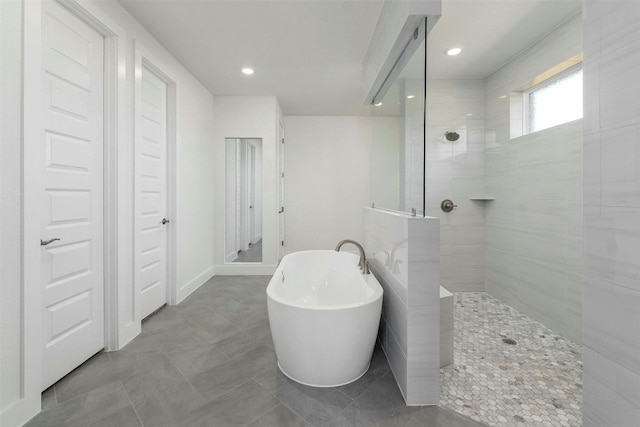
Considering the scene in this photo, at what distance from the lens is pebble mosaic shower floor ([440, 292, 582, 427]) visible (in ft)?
4.34

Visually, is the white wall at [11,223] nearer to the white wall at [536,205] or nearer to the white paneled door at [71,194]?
the white paneled door at [71,194]

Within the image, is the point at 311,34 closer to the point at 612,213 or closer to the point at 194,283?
the point at 612,213

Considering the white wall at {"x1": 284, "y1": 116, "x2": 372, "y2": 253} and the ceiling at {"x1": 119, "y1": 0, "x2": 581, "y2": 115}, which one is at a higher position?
the ceiling at {"x1": 119, "y1": 0, "x2": 581, "y2": 115}

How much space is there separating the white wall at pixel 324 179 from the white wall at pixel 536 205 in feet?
6.72

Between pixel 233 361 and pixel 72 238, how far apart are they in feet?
4.24

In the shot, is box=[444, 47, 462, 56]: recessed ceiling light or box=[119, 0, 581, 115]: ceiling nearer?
box=[119, 0, 581, 115]: ceiling

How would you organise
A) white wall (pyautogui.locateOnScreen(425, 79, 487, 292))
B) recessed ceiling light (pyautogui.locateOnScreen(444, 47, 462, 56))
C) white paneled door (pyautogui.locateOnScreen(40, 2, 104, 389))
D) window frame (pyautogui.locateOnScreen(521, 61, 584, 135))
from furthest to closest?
white wall (pyautogui.locateOnScreen(425, 79, 487, 292)), recessed ceiling light (pyautogui.locateOnScreen(444, 47, 462, 56)), window frame (pyautogui.locateOnScreen(521, 61, 584, 135)), white paneled door (pyautogui.locateOnScreen(40, 2, 104, 389))

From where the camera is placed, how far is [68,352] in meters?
1.61

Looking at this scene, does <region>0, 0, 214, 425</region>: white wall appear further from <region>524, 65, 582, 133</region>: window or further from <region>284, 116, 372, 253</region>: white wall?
<region>524, 65, 582, 133</region>: window

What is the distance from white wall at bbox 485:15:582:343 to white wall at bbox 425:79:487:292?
0.33 ft

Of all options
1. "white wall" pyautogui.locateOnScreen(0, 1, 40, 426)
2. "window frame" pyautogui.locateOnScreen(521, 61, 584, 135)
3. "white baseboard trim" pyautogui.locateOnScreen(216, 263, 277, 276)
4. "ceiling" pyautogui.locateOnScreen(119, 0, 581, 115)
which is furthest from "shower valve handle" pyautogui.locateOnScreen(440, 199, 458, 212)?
"white wall" pyautogui.locateOnScreen(0, 1, 40, 426)

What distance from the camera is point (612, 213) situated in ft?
1.73

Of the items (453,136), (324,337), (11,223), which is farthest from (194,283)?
(453,136)

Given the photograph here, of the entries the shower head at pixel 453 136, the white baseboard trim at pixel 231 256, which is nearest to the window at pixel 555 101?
the shower head at pixel 453 136
